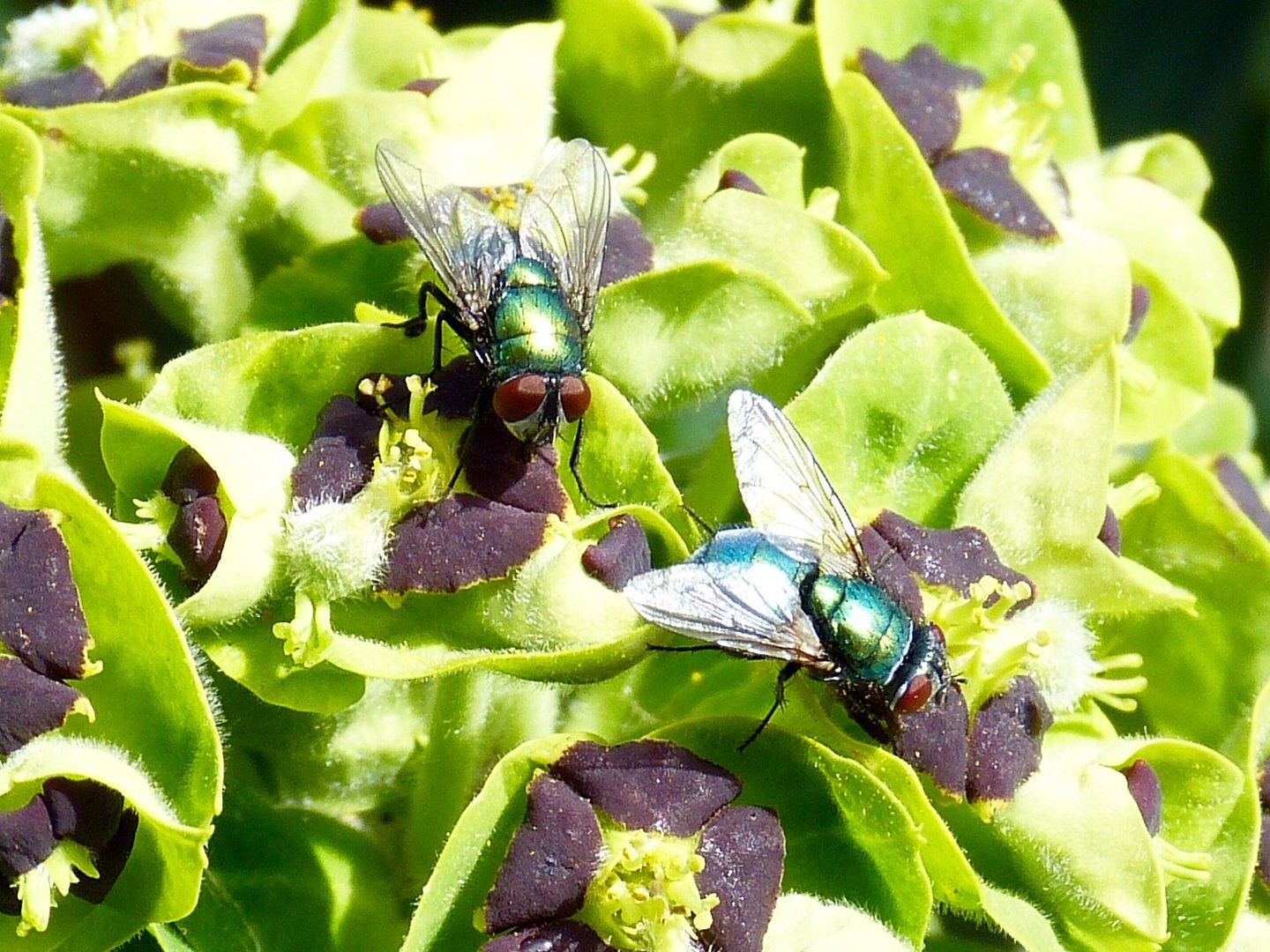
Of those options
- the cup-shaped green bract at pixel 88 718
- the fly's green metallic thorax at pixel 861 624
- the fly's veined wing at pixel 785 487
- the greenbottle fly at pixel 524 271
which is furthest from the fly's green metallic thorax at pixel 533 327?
the cup-shaped green bract at pixel 88 718

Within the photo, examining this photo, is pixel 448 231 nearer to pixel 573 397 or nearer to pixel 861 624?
pixel 573 397

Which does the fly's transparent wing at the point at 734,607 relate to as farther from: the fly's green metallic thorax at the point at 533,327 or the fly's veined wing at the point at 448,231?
the fly's veined wing at the point at 448,231

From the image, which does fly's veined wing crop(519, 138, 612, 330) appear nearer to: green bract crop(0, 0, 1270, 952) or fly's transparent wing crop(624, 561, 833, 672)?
green bract crop(0, 0, 1270, 952)

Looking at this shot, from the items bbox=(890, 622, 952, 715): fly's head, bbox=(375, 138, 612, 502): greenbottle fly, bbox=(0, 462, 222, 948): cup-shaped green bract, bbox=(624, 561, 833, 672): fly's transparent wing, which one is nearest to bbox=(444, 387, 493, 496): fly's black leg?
bbox=(375, 138, 612, 502): greenbottle fly

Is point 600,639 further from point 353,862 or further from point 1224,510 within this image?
point 1224,510

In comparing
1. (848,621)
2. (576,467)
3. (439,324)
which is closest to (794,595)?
(848,621)

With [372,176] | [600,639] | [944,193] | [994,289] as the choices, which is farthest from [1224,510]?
[372,176]

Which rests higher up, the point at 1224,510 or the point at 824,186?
the point at 824,186
